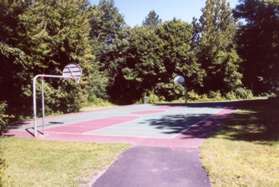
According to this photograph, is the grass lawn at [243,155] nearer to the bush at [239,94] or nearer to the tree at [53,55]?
the tree at [53,55]

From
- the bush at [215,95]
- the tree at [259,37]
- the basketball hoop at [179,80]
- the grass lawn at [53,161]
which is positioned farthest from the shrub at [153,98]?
the grass lawn at [53,161]

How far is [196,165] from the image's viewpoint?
980 centimetres

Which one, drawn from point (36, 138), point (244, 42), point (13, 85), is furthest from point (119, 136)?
point (244, 42)

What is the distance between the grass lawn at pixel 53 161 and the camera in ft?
28.3

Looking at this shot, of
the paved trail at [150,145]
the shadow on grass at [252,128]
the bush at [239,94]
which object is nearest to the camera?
the paved trail at [150,145]

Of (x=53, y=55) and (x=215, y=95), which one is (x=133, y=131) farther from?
(x=215, y=95)

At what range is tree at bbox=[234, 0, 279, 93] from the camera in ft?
95.9

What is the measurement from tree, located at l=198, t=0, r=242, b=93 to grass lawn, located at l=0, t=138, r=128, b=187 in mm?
32632

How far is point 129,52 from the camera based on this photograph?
1763 inches

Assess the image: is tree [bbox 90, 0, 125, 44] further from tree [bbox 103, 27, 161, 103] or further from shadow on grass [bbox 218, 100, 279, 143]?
shadow on grass [bbox 218, 100, 279, 143]

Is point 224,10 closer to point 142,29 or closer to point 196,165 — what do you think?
point 142,29

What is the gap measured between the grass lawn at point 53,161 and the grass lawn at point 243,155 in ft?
9.79

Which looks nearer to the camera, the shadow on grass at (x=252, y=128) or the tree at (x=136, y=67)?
the shadow on grass at (x=252, y=128)

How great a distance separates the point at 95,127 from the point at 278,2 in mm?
16708
